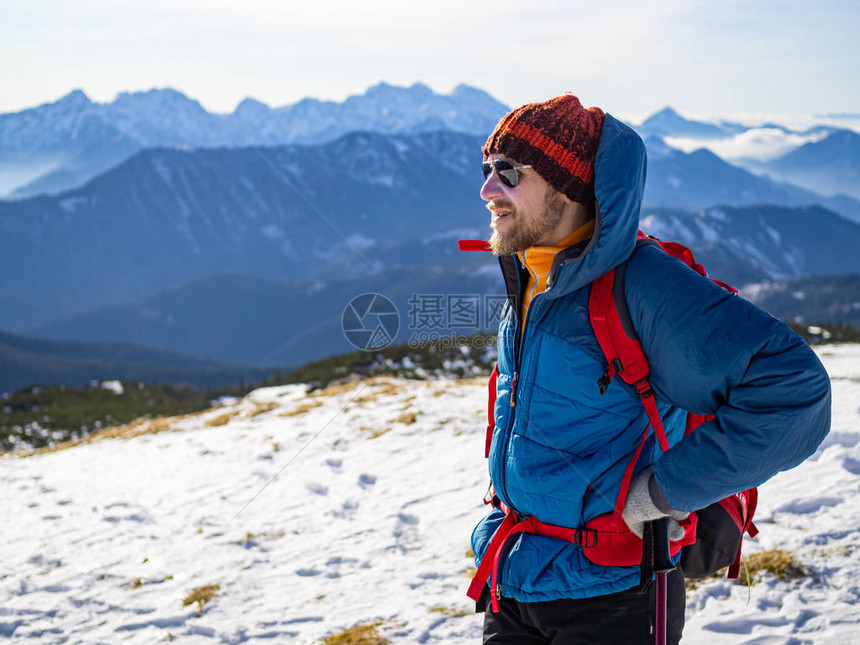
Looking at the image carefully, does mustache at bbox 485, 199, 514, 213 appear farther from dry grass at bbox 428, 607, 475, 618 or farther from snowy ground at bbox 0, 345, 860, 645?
dry grass at bbox 428, 607, 475, 618

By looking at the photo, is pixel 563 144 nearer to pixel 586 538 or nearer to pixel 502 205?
pixel 502 205

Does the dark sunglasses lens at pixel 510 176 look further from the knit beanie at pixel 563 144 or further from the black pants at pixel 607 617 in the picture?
the black pants at pixel 607 617

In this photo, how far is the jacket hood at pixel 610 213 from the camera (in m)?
2.40

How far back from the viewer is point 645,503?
2361 mm

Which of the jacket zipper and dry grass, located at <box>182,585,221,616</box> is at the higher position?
the jacket zipper

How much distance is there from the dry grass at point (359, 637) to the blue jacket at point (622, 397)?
103 inches

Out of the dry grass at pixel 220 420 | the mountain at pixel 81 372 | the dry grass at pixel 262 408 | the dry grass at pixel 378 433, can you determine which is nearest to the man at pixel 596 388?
the dry grass at pixel 378 433

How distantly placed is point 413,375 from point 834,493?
52.8ft

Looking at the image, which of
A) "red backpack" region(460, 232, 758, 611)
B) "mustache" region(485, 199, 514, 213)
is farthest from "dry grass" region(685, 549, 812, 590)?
"mustache" region(485, 199, 514, 213)

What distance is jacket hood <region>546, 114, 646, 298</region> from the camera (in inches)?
94.7

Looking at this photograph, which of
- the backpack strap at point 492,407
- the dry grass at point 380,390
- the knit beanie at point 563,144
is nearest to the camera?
the knit beanie at point 563,144

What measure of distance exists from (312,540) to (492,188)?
237 inches

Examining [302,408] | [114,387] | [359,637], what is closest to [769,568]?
[359,637]

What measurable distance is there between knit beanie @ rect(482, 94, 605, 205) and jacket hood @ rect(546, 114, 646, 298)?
8 cm
